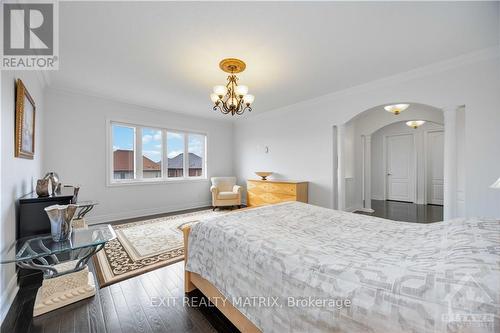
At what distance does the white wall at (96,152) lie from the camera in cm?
376

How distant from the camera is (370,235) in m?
1.46

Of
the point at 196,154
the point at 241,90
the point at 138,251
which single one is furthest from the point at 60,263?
the point at 196,154

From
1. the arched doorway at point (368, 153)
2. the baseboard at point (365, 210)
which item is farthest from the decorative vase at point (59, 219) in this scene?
the baseboard at point (365, 210)

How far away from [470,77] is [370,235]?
9.45 feet

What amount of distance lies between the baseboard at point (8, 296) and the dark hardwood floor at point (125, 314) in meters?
0.03

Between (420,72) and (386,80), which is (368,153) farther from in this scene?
(420,72)

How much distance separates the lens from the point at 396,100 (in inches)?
128

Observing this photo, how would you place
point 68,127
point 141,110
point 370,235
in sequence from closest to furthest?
point 370,235 → point 68,127 → point 141,110

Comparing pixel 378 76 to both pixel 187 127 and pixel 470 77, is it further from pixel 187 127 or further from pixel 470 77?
pixel 187 127

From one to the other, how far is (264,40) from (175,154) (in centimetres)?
394

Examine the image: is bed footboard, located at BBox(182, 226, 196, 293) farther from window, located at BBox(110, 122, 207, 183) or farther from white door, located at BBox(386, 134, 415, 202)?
white door, located at BBox(386, 134, 415, 202)

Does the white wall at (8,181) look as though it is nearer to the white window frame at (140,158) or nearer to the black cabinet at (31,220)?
the black cabinet at (31,220)

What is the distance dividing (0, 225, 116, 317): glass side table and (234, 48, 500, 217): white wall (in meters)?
3.80

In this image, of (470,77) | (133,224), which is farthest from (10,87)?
(470,77)
